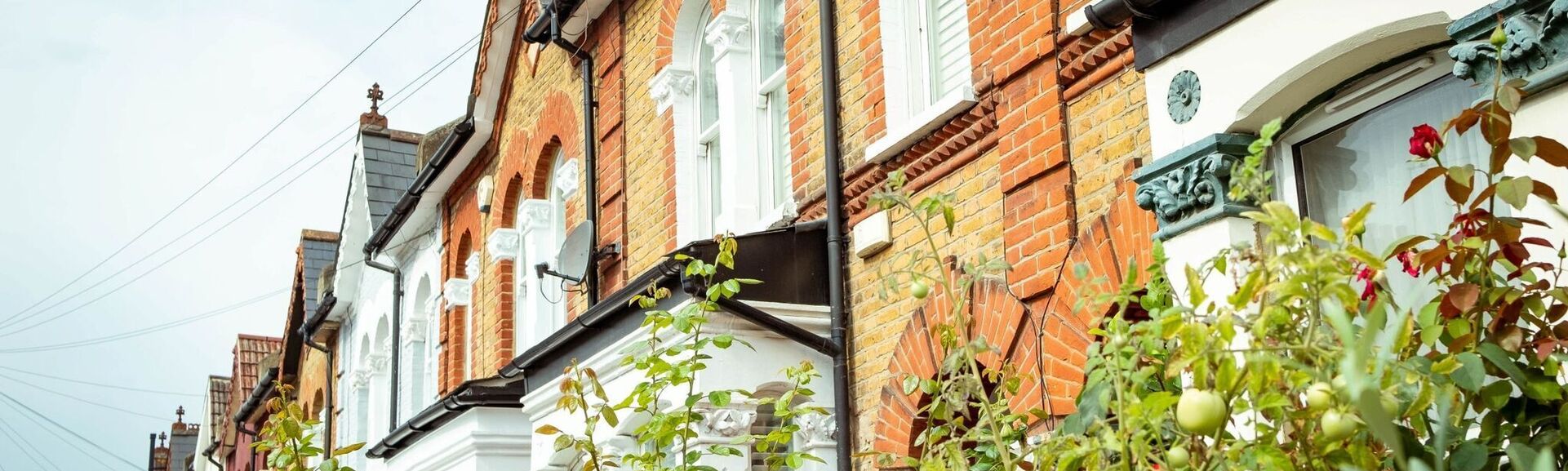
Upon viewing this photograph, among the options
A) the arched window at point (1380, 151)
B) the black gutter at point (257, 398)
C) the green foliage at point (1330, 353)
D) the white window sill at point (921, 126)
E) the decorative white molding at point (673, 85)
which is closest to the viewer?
the green foliage at point (1330, 353)

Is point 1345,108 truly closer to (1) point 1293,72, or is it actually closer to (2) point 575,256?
(1) point 1293,72

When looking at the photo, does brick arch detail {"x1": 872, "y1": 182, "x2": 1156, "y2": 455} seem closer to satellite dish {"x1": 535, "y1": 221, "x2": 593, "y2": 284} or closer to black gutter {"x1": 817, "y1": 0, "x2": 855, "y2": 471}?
black gutter {"x1": 817, "y1": 0, "x2": 855, "y2": 471}

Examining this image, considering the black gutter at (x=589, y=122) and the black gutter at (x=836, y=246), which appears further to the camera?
the black gutter at (x=589, y=122)

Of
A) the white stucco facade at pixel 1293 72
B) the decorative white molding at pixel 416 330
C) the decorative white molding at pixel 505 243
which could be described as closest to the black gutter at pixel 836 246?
the white stucco facade at pixel 1293 72

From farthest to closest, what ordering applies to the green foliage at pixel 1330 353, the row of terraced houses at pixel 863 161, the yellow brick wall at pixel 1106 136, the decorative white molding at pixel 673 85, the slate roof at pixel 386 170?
the slate roof at pixel 386 170 < the decorative white molding at pixel 673 85 < the yellow brick wall at pixel 1106 136 < the row of terraced houses at pixel 863 161 < the green foliage at pixel 1330 353

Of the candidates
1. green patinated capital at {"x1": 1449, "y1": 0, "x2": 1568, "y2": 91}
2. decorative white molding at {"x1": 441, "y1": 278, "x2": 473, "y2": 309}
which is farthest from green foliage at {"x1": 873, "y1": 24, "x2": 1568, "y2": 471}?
decorative white molding at {"x1": 441, "y1": 278, "x2": 473, "y2": 309}

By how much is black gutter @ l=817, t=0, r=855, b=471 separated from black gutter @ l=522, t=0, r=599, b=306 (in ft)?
11.9

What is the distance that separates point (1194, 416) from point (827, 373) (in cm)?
597

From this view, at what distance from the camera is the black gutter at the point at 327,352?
22.0 m

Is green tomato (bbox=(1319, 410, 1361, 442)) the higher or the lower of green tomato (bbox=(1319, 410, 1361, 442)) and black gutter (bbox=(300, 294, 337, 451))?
the lower

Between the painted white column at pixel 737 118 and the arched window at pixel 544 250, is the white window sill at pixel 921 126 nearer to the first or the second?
the painted white column at pixel 737 118

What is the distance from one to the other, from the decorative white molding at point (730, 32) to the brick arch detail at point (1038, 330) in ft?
10.6

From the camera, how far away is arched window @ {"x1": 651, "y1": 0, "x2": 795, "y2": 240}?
9.76m

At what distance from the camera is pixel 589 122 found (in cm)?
1197
